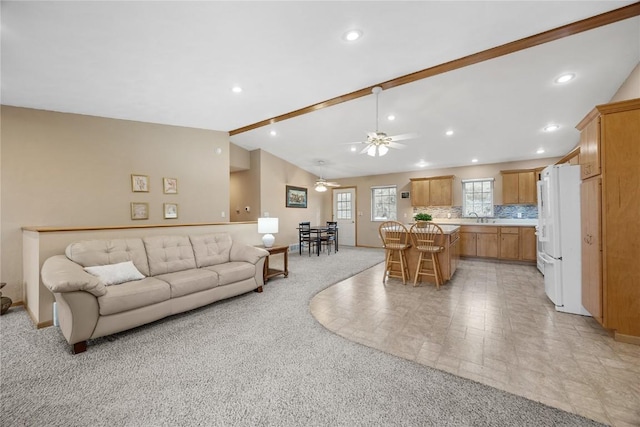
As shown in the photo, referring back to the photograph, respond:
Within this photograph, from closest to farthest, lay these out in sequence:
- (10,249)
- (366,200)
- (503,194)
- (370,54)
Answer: (370,54)
(10,249)
(503,194)
(366,200)

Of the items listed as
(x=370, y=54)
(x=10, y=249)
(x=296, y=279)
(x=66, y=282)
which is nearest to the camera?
(x=66, y=282)

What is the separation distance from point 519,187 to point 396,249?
4169 millimetres

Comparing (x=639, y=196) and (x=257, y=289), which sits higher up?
(x=639, y=196)

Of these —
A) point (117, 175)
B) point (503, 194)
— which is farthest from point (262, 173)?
point (503, 194)

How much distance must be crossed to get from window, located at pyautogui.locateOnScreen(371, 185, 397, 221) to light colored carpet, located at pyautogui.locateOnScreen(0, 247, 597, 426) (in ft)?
20.1

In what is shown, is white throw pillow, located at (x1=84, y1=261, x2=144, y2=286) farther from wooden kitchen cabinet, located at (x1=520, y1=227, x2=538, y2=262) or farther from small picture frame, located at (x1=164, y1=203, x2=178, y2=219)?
wooden kitchen cabinet, located at (x1=520, y1=227, x2=538, y2=262)

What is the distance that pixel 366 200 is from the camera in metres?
8.46

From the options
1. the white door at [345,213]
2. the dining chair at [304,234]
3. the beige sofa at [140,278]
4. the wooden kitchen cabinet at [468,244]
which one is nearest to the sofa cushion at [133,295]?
the beige sofa at [140,278]

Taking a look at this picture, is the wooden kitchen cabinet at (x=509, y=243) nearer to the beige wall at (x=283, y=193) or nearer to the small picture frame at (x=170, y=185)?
the beige wall at (x=283, y=193)

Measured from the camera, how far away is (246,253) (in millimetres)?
3818

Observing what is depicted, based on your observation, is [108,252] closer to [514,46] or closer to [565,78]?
[514,46]

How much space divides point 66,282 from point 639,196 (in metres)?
4.88

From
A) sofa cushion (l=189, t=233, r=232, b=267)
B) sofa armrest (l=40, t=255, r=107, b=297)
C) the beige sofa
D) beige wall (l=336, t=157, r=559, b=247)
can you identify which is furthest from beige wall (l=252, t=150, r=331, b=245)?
sofa armrest (l=40, t=255, r=107, b=297)

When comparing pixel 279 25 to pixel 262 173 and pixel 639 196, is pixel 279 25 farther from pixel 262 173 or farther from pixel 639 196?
pixel 262 173
